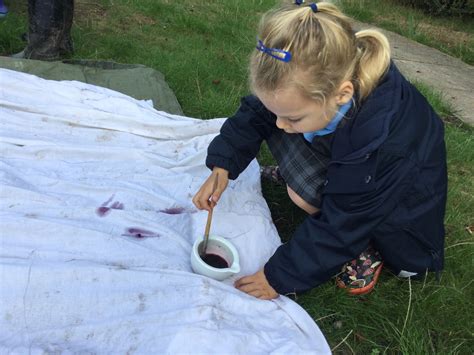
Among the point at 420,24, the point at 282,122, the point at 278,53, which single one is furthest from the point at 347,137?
the point at 420,24

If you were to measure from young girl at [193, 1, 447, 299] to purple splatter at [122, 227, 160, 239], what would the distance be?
1.24ft

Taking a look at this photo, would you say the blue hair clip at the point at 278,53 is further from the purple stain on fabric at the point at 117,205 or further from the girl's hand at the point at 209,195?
the purple stain on fabric at the point at 117,205

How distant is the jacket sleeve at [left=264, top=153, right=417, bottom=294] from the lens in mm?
1395

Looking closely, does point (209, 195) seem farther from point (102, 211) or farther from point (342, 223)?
point (342, 223)

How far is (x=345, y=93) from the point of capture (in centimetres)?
139

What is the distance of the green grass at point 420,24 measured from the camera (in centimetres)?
529

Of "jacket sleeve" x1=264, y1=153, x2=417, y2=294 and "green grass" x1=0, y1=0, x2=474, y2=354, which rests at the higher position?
"jacket sleeve" x1=264, y1=153, x2=417, y2=294

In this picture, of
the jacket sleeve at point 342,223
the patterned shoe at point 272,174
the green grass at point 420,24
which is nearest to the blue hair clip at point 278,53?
the jacket sleeve at point 342,223

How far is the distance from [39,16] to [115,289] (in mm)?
2322

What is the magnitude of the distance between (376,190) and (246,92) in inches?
75.8

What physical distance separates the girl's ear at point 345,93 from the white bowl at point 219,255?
63cm

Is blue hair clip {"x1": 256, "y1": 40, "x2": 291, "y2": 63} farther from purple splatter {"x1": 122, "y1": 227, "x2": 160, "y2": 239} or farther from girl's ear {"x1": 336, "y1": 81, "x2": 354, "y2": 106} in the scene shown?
purple splatter {"x1": 122, "y1": 227, "x2": 160, "y2": 239}

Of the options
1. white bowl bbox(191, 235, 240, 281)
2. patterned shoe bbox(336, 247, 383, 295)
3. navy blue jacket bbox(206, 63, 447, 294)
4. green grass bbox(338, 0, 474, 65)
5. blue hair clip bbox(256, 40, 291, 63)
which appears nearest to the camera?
blue hair clip bbox(256, 40, 291, 63)

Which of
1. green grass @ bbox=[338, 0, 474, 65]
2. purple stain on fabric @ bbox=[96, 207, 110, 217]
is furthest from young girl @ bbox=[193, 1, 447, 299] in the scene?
green grass @ bbox=[338, 0, 474, 65]
